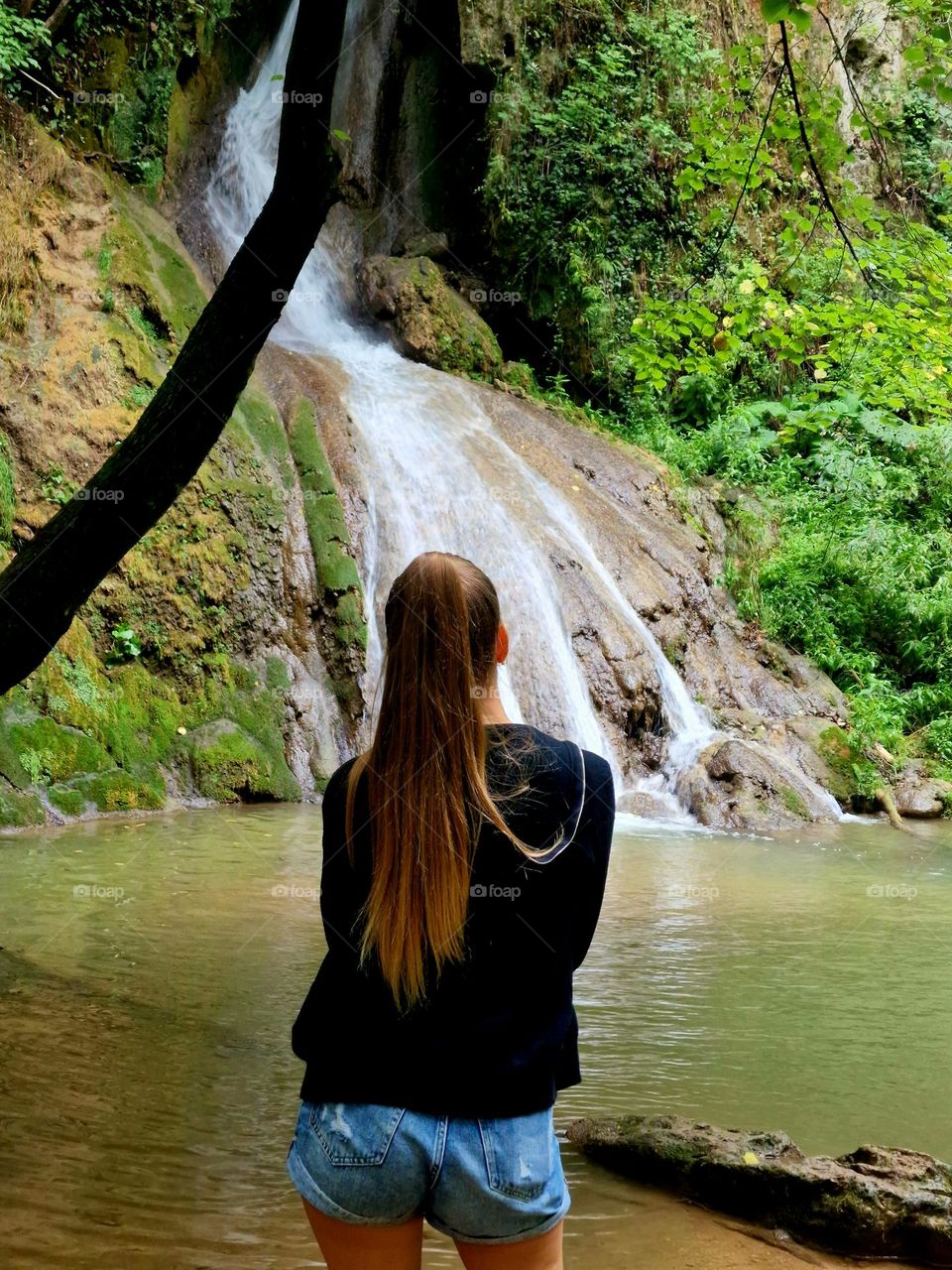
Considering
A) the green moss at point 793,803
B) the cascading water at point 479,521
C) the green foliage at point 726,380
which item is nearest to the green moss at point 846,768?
the green foliage at point 726,380

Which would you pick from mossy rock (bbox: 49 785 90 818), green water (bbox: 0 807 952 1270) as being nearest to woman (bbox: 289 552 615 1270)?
green water (bbox: 0 807 952 1270)

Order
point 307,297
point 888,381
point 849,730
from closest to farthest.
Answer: point 888,381, point 849,730, point 307,297

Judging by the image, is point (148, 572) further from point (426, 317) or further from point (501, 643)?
point (501, 643)

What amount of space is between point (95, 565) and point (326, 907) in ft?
8.74

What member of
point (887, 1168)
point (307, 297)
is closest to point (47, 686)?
point (887, 1168)

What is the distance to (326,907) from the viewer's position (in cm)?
193

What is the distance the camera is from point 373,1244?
5.73 ft

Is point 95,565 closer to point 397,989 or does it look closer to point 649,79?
point 397,989
